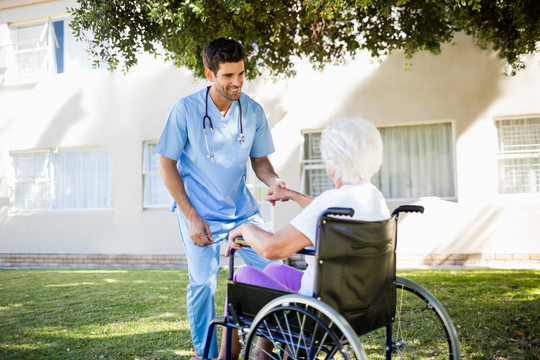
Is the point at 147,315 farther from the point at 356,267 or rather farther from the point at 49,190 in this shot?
the point at 49,190

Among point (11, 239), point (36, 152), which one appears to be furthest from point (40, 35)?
point (11, 239)

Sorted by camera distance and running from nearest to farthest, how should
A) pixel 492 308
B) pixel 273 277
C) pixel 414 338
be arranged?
pixel 273 277 → pixel 414 338 → pixel 492 308

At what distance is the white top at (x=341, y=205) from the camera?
2.03 metres

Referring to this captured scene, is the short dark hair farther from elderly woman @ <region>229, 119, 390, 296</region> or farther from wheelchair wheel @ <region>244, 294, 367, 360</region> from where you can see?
wheelchair wheel @ <region>244, 294, 367, 360</region>

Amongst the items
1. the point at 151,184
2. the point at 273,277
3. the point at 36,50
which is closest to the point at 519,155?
the point at 151,184

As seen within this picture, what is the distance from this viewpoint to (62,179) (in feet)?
35.8

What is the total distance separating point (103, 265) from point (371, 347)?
24.9 ft

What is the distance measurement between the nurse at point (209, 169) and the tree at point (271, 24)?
6.08 feet

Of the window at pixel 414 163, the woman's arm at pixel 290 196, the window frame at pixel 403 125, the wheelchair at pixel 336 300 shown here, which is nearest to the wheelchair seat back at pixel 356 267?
the wheelchair at pixel 336 300

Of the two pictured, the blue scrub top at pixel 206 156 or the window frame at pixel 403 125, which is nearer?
the blue scrub top at pixel 206 156

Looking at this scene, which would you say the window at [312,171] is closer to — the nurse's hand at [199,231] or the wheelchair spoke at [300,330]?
the nurse's hand at [199,231]

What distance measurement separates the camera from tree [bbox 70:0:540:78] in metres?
5.10

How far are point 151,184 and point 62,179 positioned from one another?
2200mm

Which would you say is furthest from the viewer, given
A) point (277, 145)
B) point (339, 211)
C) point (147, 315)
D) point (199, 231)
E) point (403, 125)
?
point (277, 145)
